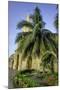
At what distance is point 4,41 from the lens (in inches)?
60.7

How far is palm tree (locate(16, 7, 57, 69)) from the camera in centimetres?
158

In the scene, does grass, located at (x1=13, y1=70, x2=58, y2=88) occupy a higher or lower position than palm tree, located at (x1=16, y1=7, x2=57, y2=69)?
lower

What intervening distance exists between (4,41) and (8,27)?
0.36ft

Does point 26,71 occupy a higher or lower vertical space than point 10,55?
lower

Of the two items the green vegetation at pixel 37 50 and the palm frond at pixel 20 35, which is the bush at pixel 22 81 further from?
the palm frond at pixel 20 35

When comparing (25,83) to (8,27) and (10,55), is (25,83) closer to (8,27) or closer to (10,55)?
(10,55)

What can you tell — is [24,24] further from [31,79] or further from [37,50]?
[31,79]

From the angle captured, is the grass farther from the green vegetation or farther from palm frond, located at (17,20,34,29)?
palm frond, located at (17,20,34,29)

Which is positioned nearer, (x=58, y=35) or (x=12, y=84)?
(x=12, y=84)

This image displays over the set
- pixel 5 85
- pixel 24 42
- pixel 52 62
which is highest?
pixel 24 42

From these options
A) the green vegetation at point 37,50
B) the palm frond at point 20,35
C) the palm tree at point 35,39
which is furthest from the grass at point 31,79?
the palm frond at point 20,35

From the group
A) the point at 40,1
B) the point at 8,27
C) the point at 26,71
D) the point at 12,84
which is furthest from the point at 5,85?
the point at 40,1

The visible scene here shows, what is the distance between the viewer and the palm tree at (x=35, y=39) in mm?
1575

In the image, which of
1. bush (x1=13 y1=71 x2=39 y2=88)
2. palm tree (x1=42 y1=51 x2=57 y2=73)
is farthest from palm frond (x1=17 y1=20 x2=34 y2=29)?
bush (x1=13 y1=71 x2=39 y2=88)
